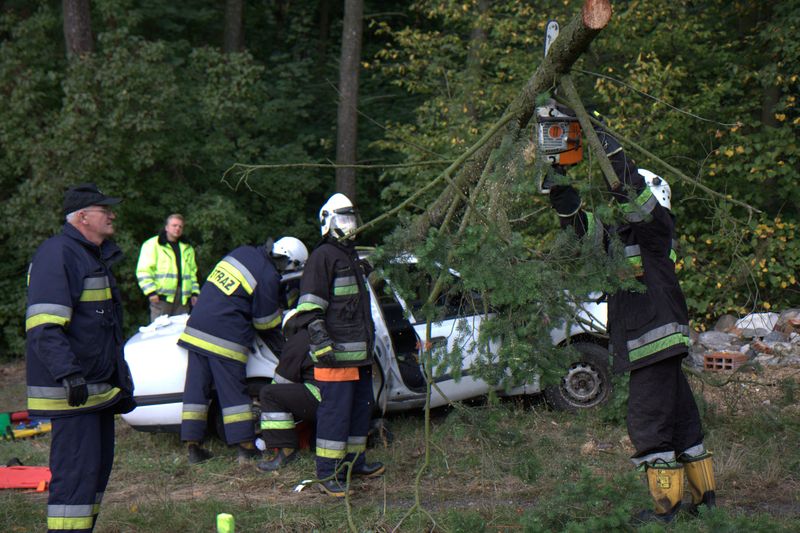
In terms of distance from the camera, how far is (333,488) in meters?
6.12

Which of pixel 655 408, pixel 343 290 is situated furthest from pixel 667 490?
pixel 343 290

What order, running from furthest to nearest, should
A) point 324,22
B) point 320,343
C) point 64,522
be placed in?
point 324,22 < point 320,343 < point 64,522

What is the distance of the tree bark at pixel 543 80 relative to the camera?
460cm

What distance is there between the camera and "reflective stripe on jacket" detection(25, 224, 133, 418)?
15.1 feet

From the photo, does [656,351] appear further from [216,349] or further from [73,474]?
[216,349]

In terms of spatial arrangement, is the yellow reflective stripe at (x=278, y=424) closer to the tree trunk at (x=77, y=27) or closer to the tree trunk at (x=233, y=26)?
the tree trunk at (x=77, y=27)

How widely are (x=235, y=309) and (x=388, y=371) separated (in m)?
1.27

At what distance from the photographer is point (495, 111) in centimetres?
1140

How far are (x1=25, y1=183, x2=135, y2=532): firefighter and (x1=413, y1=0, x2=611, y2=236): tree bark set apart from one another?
1.78m

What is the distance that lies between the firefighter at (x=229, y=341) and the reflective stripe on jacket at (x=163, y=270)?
3.16 meters

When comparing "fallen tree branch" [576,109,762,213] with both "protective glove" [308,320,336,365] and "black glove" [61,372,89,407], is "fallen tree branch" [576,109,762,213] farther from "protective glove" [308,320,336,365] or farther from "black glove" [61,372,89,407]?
"black glove" [61,372,89,407]

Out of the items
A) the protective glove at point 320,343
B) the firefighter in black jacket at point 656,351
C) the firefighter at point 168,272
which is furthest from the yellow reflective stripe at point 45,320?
the firefighter at point 168,272

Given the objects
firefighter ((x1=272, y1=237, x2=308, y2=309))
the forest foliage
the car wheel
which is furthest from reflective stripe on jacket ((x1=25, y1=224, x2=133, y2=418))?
the car wheel

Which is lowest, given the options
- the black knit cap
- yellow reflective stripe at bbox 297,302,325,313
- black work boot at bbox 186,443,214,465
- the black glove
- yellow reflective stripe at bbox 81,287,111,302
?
black work boot at bbox 186,443,214,465
